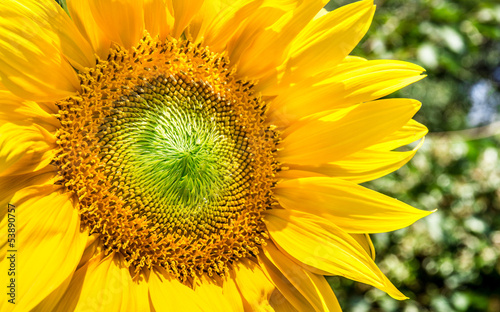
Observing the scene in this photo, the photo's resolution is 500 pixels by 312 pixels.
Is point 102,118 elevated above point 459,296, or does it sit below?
above

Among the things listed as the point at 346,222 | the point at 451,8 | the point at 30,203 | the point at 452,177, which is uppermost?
the point at 30,203

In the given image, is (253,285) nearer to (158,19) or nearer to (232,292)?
(232,292)

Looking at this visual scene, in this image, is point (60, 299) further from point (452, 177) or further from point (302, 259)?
point (452, 177)

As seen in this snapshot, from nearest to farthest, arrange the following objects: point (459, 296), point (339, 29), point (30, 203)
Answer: point (30, 203)
point (339, 29)
point (459, 296)

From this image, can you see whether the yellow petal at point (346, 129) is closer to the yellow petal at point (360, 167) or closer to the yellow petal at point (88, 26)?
the yellow petal at point (360, 167)

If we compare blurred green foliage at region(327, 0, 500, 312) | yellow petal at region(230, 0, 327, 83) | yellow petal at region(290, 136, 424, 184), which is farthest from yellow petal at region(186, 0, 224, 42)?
blurred green foliage at region(327, 0, 500, 312)

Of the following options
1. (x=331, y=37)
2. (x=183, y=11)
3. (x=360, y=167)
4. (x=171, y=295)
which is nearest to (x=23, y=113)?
(x=183, y=11)

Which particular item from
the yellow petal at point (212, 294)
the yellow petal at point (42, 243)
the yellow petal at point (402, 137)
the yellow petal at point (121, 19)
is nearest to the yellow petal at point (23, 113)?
the yellow petal at point (42, 243)

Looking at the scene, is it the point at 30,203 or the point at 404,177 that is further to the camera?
the point at 404,177

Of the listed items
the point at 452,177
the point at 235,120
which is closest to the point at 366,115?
the point at 235,120
